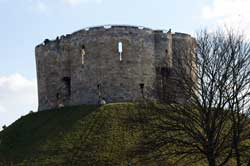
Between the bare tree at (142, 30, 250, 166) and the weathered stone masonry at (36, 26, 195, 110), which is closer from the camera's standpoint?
the bare tree at (142, 30, 250, 166)

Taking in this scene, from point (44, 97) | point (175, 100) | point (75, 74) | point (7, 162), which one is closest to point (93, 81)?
point (75, 74)

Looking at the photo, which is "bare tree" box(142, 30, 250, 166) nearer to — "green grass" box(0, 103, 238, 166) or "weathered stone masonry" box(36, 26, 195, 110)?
"green grass" box(0, 103, 238, 166)

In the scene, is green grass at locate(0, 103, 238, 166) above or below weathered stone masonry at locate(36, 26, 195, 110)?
below

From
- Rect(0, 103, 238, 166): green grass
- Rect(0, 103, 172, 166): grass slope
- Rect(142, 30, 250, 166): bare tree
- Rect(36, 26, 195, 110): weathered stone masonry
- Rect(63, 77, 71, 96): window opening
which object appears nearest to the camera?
Rect(142, 30, 250, 166): bare tree

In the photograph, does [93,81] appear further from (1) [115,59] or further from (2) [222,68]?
(2) [222,68]

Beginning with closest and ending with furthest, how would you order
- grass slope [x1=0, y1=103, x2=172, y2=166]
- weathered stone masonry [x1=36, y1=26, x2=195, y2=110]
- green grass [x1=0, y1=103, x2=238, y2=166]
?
green grass [x1=0, y1=103, x2=238, y2=166] → grass slope [x1=0, y1=103, x2=172, y2=166] → weathered stone masonry [x1=36, y1=26, x2=195, y2=110]

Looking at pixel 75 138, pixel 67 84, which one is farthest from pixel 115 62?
pixel 75 138

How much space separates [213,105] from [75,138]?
1453 centimetres

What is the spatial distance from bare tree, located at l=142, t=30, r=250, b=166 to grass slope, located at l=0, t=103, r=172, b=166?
6287 mm

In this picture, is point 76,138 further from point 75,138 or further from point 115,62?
point 115,62

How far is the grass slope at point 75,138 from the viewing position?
36750 mm

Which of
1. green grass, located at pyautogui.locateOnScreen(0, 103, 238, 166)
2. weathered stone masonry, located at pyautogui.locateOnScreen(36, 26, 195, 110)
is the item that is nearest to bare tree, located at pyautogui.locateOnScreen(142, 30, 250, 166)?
green grass, located at pyautogui.locateOnScreen(0, 103, 238, 166)

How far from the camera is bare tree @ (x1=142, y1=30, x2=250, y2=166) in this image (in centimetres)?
2662

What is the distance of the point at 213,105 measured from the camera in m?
27.1
